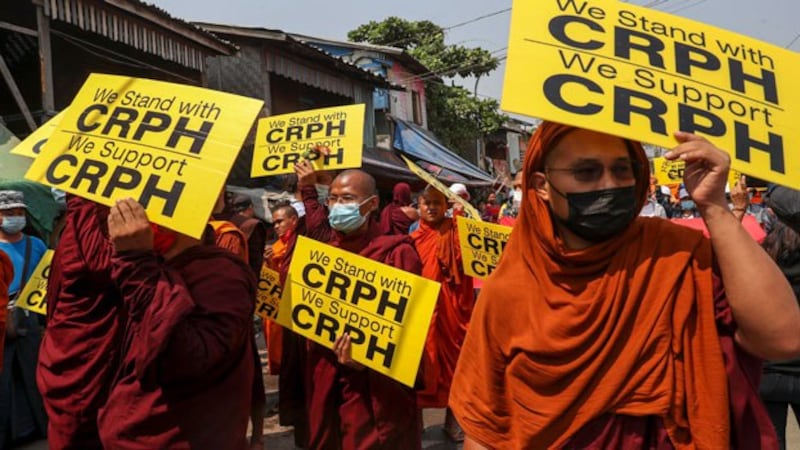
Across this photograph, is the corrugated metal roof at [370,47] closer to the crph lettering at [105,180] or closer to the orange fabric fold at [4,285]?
the orange fabric fold at [4,285]

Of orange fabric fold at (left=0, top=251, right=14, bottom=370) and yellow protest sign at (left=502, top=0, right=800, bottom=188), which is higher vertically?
yellow protest sign at (left=502, top=0, right=800, bottom=188)

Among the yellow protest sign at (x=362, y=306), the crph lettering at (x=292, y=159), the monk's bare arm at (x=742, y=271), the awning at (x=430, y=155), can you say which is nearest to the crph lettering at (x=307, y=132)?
the crph lettering at (x=292, y=159)

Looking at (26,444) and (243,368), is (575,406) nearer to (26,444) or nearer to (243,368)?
(243,368)

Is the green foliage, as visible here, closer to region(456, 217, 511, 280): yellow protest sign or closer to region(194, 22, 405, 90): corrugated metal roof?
region(194, 22, 405, 90): corrugated metal roof

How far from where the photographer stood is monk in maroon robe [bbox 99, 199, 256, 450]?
1.92 meters

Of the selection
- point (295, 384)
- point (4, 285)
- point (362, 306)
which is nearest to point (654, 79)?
point (362, 306)

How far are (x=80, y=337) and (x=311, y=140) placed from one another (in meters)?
2.12

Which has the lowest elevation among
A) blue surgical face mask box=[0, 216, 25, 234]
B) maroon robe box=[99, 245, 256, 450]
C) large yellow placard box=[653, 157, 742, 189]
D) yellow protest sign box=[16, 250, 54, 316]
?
maroon robe box=[99, 245, 256, 450]

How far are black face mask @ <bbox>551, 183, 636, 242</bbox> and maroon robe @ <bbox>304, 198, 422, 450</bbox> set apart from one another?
5.75 feet

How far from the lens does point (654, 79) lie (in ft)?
5.32

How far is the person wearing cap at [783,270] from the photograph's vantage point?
282cm

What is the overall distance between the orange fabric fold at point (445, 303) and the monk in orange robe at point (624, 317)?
3.15 m

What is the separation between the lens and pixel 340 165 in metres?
4.15

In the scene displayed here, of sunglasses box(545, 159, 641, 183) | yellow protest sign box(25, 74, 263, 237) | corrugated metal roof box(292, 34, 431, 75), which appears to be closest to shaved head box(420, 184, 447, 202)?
yellow protest sign box(25, 74, 263, 237)
